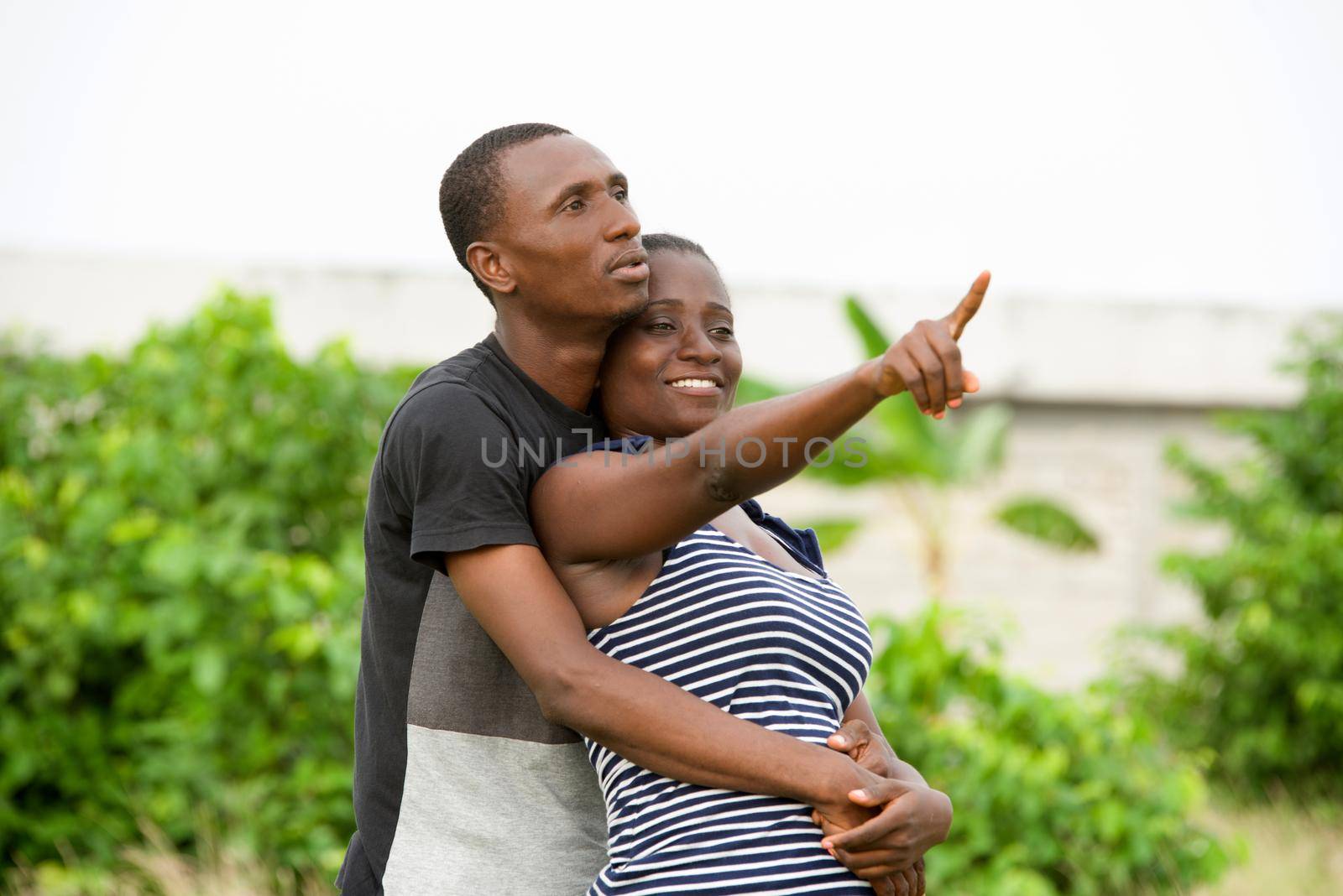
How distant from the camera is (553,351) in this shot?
2117 mm

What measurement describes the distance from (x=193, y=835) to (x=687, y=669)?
3428mm

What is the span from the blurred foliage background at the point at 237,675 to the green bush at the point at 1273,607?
1.78m

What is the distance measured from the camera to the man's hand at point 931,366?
1.59 meters

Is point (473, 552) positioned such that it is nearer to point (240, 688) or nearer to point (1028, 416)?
point (240, 688)

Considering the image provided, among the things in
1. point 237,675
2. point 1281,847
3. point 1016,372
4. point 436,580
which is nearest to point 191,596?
point 237,675

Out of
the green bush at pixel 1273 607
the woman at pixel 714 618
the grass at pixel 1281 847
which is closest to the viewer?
the woman at pixel 714 618

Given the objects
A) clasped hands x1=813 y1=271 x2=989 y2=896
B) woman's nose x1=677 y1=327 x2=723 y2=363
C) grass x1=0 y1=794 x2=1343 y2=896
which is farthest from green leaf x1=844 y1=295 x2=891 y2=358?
clasped hands x1=813 y1=271 x2=989 y2=896

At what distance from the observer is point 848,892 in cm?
187

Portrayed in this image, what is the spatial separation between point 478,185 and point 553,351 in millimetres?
292

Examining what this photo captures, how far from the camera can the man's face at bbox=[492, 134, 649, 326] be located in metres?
2.03

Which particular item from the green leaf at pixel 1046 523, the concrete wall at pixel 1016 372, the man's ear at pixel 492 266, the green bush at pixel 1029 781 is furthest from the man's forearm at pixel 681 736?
the green leaf at pixel 1046 523

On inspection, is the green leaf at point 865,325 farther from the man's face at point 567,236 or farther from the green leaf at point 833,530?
the man's face at point 567,236

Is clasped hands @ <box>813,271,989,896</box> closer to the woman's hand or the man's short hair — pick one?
the woman's hand

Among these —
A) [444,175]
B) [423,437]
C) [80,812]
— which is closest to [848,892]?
[423,437]
